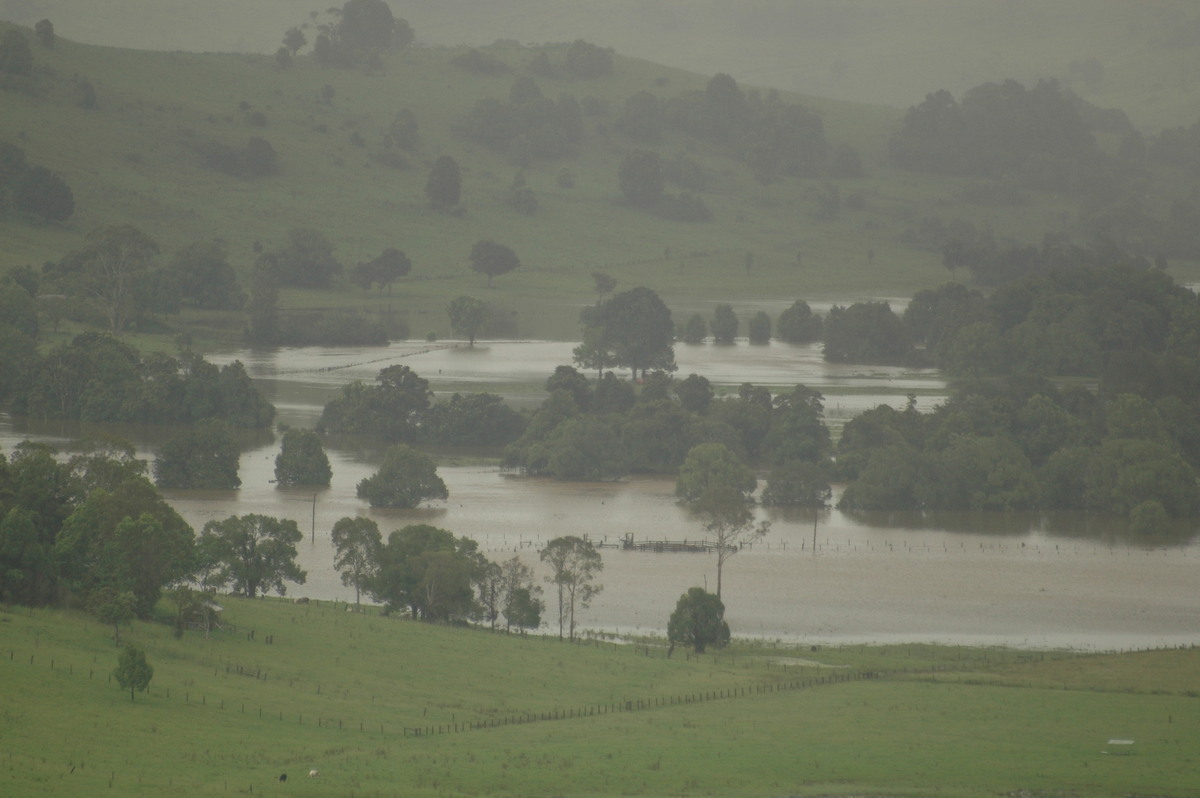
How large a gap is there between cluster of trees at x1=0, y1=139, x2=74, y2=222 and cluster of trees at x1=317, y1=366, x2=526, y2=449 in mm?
70471

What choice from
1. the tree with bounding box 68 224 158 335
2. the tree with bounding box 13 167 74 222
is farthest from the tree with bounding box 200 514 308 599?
the tree with bounding box 13 167 74 222

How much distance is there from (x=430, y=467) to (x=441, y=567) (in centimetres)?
2772

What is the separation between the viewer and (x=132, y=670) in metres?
→ 45.4

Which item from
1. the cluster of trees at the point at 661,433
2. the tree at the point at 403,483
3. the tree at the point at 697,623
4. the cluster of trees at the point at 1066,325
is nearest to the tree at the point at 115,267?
the cluster of trees at the point at 661,433

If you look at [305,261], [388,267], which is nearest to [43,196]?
[305,261]

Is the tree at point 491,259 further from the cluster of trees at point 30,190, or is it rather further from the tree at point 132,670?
the tree at point 132,670

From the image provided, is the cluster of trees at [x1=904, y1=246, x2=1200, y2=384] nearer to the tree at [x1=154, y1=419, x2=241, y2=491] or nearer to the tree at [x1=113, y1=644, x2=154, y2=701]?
the tree at [x1=154, y1=419, x2=241, y2=491]

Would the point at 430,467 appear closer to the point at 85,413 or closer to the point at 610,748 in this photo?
the point at 85,413

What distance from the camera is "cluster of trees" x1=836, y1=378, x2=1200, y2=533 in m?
99.9

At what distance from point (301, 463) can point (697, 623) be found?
39980 millimetres

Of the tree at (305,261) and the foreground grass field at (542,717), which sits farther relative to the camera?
the tree at (305,261)

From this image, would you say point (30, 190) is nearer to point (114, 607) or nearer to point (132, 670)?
point (114, 607)

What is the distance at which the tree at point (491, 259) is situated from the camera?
19000 centimetres

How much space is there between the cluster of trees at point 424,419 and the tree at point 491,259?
239 feet
